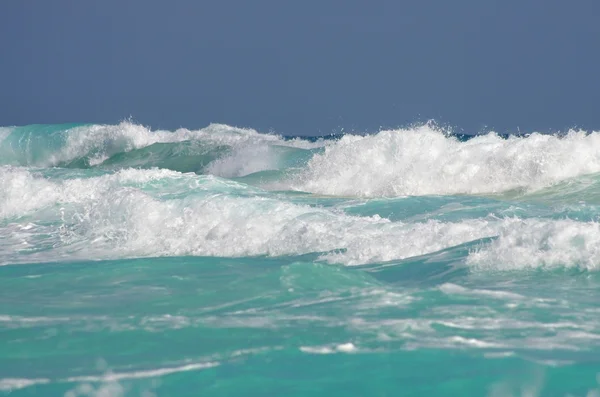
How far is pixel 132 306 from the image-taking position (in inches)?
208

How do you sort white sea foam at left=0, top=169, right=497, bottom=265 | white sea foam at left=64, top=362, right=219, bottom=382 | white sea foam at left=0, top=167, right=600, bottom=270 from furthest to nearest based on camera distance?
white sea foam at left=0, top=169, right=497, bottom=265
white sea foam at left=0, top=167, right=600, bottom=270
white sea foam at left=64, top=362, right=219, bottom=382

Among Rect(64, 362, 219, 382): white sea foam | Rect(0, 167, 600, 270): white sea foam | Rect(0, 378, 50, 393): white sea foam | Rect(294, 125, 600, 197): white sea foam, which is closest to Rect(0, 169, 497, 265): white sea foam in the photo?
Rect(0, 167, 600, 270): white sea foam

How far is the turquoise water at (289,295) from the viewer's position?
11.9 feet

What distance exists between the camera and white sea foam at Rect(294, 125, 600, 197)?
1324cm

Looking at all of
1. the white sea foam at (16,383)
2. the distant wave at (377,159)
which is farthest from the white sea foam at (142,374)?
the distant wave at (377,159)

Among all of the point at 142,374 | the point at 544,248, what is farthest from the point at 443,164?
the point at 142,374

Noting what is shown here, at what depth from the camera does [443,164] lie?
14492mm

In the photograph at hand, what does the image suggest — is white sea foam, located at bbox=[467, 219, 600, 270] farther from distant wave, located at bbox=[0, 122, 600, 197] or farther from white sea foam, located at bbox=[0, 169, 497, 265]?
distant wave, located at bbox=[0, 122, 600, 197]

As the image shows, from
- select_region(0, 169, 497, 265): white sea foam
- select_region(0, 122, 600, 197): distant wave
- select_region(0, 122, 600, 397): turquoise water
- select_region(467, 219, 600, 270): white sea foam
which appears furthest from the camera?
select_region(0, 122, 600, 197): distant wave

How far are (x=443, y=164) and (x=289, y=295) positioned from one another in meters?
9.60

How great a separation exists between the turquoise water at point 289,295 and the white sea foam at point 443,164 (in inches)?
→ 54.3

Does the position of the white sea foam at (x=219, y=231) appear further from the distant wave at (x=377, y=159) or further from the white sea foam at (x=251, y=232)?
the distant wave at (x=377, y=159)

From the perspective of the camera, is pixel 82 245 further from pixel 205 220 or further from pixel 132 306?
pixel 132 306

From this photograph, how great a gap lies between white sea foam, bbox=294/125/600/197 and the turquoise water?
1.38 m
